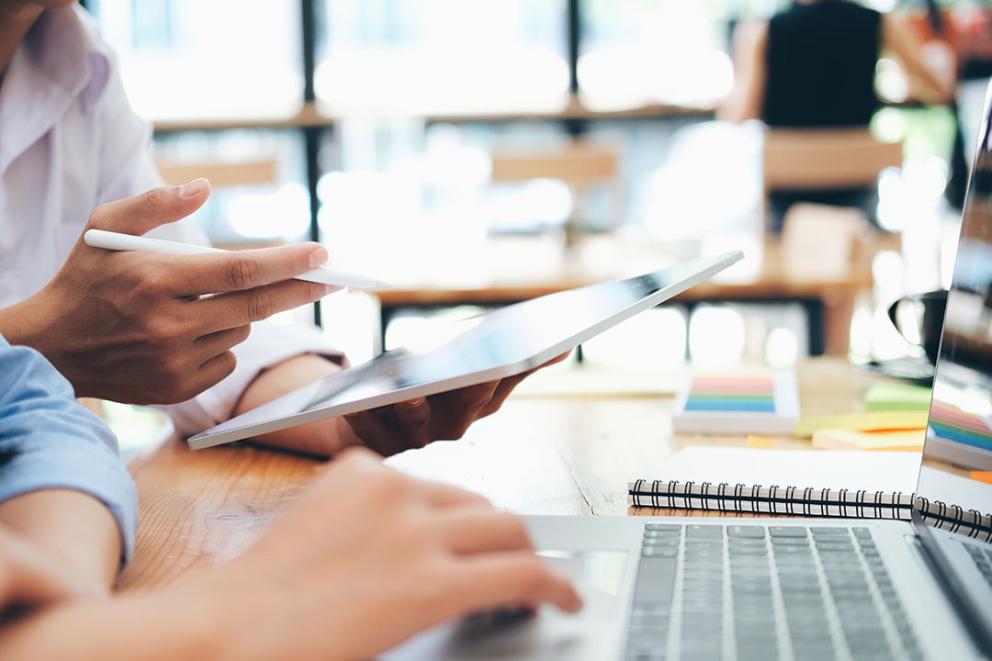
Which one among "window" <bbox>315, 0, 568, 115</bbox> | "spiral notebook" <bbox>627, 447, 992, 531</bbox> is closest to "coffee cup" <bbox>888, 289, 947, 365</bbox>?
"spiral notebook" <bbox>627, 447, 992, 531</bbox>

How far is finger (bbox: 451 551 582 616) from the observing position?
0.41 m

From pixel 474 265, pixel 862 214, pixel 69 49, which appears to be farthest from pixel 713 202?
pixel 69 49

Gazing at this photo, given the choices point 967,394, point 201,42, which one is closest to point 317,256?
point 967,394

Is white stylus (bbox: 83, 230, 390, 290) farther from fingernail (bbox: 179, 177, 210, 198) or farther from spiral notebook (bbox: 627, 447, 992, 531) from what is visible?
spiral notebook (bbox: 627, 447, 992, 531)

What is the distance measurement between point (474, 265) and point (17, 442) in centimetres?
196

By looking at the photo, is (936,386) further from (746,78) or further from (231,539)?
(746,78)

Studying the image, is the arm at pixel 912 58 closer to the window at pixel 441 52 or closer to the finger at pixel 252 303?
the window at pixel 441 52

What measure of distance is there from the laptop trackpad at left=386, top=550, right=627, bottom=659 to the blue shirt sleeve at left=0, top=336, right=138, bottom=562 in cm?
21

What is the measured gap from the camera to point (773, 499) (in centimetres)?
70

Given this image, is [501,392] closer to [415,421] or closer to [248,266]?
[415,421]

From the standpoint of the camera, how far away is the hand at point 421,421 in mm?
808

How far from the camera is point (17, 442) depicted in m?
0.57

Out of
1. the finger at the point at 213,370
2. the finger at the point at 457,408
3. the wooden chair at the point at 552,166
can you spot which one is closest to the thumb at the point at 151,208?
the finger at the point at 213,370

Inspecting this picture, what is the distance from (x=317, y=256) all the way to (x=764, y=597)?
360 millimetres
